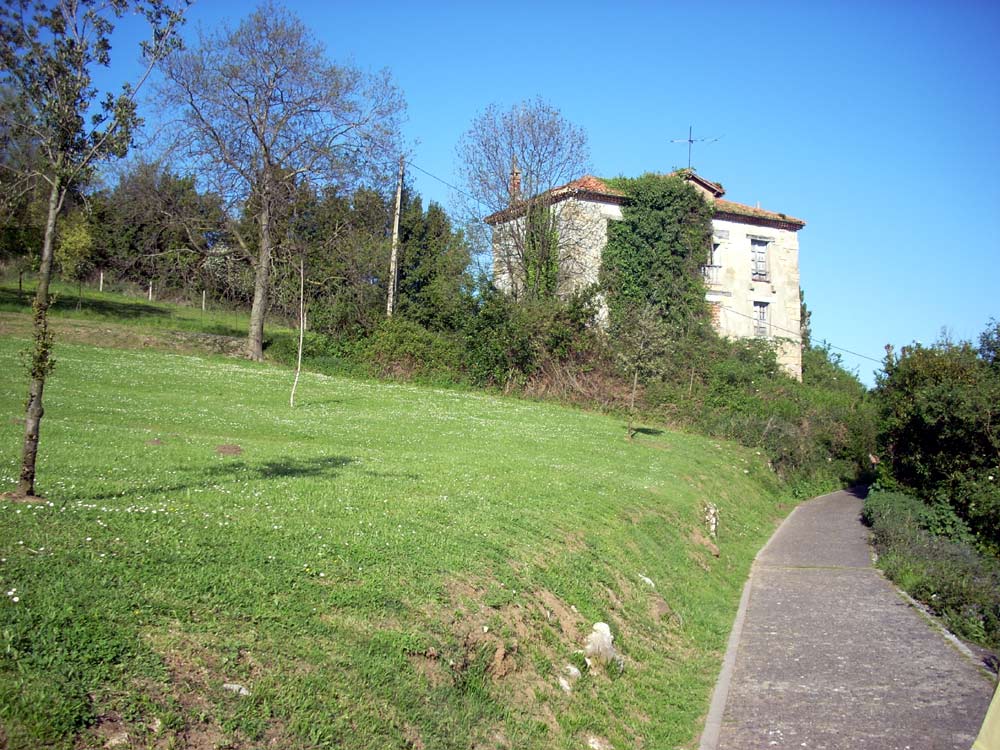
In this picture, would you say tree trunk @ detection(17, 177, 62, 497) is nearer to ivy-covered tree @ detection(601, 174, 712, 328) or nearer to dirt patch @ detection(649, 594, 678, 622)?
dirt patch @ detection(649, 594, 678, 622)

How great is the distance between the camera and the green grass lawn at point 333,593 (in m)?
5.59

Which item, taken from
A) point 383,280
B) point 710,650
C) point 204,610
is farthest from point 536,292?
point 204,610

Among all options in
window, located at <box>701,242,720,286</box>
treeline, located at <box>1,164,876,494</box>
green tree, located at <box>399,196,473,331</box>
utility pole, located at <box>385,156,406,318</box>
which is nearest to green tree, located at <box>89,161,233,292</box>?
treeline, located at <box>1,164,876,494</box>

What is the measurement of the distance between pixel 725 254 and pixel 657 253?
237 inches

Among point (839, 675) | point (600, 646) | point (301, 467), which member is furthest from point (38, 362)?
point (839, 675)

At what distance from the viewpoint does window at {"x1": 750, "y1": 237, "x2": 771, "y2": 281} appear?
165 ft

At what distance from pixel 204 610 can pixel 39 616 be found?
48.3 inches

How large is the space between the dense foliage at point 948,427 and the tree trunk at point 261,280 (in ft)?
90.3

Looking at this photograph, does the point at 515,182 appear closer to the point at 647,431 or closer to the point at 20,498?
the point at 647,431

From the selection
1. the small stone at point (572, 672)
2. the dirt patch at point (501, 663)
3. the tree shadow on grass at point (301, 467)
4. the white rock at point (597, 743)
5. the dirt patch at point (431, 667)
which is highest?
the tree shadow on grass at point (301, 467)

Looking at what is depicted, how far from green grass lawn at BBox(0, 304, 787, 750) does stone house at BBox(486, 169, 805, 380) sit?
27.4m

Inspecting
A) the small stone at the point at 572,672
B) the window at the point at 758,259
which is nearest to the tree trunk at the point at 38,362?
the small stone at the point at 572,672

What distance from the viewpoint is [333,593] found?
760 cm

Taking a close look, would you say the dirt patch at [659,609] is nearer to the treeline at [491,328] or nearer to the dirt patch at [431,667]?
the dirt patch at [431,667]
